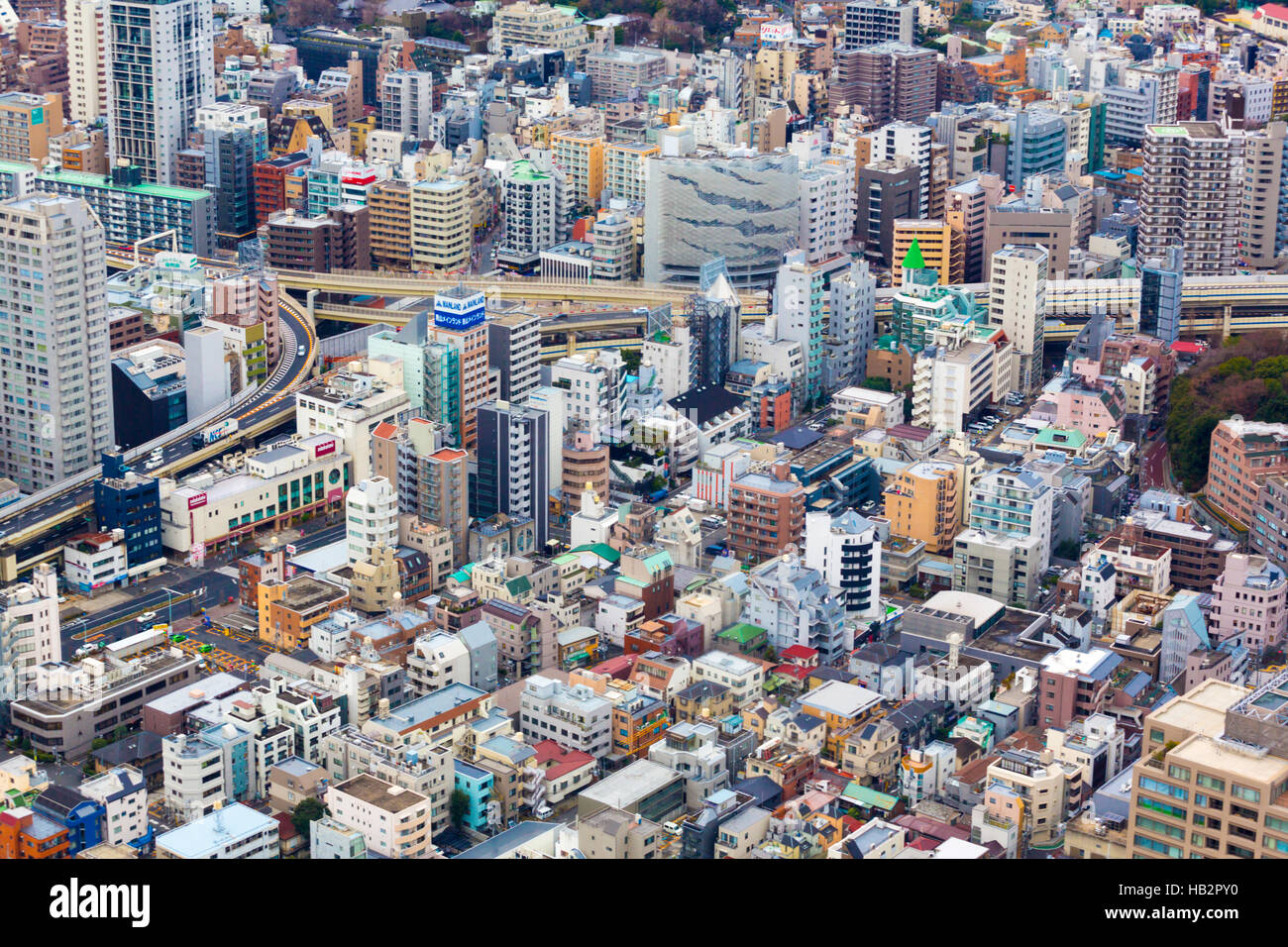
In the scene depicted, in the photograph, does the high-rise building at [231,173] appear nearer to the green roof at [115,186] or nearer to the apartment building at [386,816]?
the green roof at [115,186]

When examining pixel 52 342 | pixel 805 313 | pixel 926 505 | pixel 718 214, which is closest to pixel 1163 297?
pixel 805 313

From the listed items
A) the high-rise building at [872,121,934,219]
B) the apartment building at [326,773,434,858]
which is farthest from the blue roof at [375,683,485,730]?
the high-rise building at [872,121,934,219]

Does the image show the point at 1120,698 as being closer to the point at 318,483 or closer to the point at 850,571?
the point at 850,571

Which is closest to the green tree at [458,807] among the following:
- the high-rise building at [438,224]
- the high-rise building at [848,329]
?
the high-rise building at [848,329]

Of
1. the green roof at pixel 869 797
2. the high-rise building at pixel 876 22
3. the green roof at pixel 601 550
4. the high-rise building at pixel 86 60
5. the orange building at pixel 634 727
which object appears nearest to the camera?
the green roof at pixel 869 797

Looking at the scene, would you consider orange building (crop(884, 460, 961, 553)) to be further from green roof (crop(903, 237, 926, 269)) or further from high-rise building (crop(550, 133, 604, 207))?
high-rise building (crop(550, 133, 604, 207))
